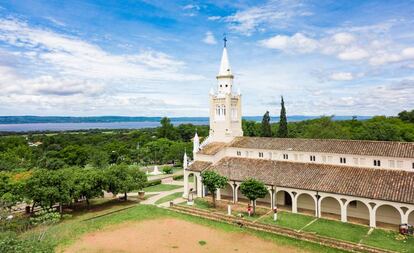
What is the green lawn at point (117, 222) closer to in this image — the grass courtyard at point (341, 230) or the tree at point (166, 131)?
the grass courtyard at point (341, 230)

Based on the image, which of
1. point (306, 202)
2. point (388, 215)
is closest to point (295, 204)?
point (306, 202)

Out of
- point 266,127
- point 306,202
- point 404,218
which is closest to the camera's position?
point 404,218

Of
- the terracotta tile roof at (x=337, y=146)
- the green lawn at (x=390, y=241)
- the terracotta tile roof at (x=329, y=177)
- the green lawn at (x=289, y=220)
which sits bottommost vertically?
the green lawn at (x=289, y=220)

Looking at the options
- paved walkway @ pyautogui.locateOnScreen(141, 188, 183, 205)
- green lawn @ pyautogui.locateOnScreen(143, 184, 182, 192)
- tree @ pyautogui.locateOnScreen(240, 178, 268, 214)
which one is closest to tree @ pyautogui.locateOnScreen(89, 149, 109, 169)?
green lawn @ pyautogui.locateOnScreen(143, 184, 182, 192)

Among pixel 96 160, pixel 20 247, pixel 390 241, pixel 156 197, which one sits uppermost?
pixel 20 247

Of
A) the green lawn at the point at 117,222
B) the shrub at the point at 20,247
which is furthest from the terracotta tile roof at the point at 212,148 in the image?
the shrub at the point at 20,247

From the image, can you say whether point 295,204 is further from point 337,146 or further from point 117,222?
point 117,222

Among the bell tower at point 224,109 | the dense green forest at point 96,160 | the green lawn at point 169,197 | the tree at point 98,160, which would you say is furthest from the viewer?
the tree at point 98,160

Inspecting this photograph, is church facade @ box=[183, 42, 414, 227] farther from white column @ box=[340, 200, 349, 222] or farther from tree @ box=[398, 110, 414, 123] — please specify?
tree @ box=[398, 110, 414, 123]
